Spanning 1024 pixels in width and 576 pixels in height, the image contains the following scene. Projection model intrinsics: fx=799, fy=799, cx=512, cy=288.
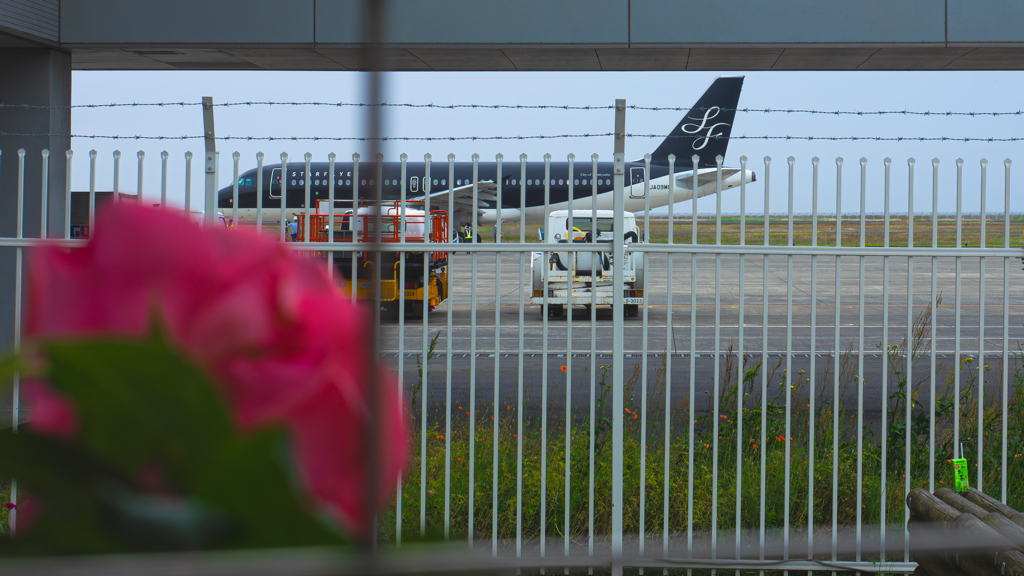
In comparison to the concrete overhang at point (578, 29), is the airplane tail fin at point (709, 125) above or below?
above

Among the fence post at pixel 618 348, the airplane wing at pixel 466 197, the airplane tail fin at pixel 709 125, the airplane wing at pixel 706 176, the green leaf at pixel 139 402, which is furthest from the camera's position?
the airplane tail fin at pixel 709 125

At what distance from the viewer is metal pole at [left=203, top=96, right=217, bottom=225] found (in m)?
3.91

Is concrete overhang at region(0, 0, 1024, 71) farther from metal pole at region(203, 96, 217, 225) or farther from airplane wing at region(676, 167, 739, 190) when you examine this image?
metal pole at region(203, 96, 217, 225)

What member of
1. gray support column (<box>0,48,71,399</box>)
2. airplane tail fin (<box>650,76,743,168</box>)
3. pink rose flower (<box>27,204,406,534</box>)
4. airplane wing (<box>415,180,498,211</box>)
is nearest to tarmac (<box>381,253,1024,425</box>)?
airplane wing (<box>415,180,498,211</box>)

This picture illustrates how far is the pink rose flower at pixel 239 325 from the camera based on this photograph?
0.28 meters

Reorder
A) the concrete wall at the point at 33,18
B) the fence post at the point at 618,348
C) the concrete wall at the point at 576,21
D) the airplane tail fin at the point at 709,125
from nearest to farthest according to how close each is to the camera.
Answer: the fence post at the point at 618,348
the concrete wall at the point at 33,18
the concrete wall at the point at 576,21
the airplane tail fin at the point at 709,125

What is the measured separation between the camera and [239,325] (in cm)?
28

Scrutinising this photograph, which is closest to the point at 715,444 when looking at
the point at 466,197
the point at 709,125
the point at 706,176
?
the point at 706,176

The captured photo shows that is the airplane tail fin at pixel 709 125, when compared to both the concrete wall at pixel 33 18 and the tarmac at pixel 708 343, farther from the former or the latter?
the concrete wall at pixel 33 18

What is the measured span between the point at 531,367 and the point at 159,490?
441 inches

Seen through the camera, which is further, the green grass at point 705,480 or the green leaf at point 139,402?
the green grass at point 705,480

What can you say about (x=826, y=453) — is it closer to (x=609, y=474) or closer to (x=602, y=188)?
(x=609, y=474)

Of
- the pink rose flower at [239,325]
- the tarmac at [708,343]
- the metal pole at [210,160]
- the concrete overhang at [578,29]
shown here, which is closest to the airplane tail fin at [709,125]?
the tarmac at [708,343]

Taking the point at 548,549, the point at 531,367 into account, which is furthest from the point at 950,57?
the point at 531,367
